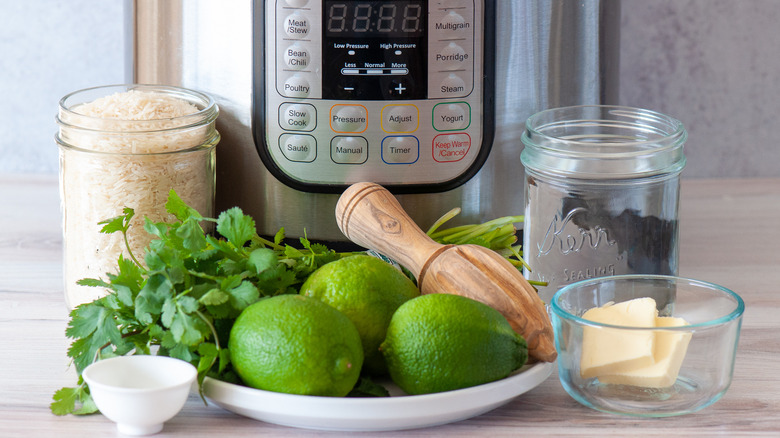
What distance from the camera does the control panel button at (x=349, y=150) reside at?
758 mm

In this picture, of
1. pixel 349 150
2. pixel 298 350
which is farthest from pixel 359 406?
pixel 349 150

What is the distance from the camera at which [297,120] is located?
0.76 m

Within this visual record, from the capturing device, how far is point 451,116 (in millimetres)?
761

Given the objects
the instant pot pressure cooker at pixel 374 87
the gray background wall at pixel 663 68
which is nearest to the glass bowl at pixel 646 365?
the instant pot pressure cooker at pixel 374 87

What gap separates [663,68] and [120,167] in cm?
75

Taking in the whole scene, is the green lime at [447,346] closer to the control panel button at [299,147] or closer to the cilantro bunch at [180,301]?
the cilantro bunch at [180,301]

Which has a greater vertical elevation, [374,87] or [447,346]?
[374,87]

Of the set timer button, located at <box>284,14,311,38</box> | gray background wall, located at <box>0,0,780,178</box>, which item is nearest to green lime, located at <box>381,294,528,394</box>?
timer button, located at <box>284,14,311,38</box>

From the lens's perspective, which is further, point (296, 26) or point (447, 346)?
point (296, 26)

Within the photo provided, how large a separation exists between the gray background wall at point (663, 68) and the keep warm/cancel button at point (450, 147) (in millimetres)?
483

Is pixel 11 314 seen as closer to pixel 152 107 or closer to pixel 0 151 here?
pixel 152 107

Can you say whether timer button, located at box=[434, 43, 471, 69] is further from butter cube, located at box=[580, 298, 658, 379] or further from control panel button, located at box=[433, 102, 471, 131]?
butter cube, located at box=[580, 298, 658, 379]

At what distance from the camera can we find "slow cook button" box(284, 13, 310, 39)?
2.43 feet

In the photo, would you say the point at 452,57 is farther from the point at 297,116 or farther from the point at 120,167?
the point at 120,167
